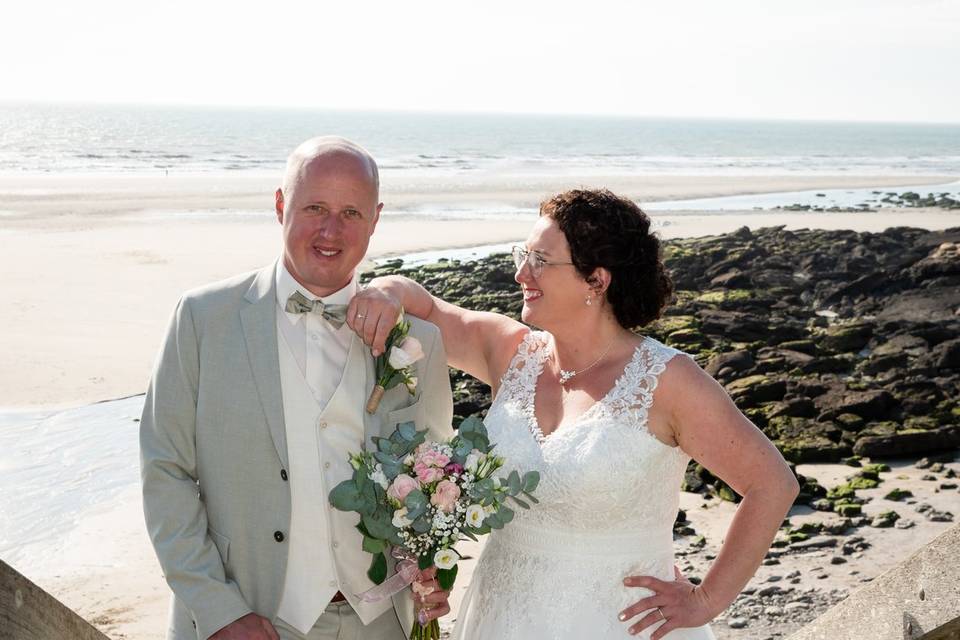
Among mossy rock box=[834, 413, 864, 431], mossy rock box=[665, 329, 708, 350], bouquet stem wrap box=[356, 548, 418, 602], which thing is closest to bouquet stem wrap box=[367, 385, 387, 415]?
bouquet stem wrap box=[356, 548, 418, 602]

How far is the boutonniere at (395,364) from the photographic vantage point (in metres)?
3.32

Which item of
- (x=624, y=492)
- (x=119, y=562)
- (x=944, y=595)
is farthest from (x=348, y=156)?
(x=119, y=562)

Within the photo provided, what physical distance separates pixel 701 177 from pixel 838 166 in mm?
22166

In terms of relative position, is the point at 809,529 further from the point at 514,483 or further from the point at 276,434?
the point at 276,434

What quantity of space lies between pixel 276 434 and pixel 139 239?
24.8 meters

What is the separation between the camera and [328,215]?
3.29 meters

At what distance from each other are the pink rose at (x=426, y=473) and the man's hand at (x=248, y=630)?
660mm

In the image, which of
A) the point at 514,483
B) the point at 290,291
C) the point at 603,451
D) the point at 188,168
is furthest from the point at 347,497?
the point at 188,168

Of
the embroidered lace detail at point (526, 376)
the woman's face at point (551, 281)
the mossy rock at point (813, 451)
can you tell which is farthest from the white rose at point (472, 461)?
the mossy rock at point (813, 451)

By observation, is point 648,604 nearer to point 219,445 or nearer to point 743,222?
point 219,445

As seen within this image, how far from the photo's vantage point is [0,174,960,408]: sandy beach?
Answer: 14.4 metres

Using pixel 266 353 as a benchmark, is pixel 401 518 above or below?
below

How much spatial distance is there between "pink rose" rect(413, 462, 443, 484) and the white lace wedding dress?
59 cm

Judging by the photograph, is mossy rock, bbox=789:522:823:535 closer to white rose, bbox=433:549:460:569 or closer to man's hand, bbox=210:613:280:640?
white rose, bbox=433:549:460:569
